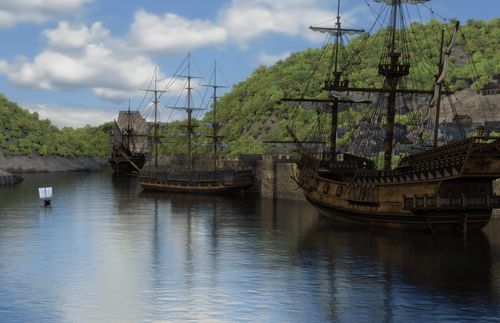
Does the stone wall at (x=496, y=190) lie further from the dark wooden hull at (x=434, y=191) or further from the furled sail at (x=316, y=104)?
the furled sail at (x=316, y=104)

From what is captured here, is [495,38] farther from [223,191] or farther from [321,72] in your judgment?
[223,191]

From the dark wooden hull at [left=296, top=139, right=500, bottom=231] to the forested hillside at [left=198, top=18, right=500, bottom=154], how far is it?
135 feet

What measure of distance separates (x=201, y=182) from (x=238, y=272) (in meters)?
39.5

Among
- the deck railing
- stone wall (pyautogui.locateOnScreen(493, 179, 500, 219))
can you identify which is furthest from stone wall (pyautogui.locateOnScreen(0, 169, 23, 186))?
the deck railing

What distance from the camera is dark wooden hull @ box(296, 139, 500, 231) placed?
91.2 feet

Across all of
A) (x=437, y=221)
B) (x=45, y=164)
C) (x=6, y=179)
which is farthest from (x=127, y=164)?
(x=437, y=221)

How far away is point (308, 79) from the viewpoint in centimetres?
10875

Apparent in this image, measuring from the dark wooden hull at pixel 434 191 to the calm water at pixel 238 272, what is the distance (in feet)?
3.56

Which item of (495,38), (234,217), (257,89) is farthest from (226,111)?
(234,217)

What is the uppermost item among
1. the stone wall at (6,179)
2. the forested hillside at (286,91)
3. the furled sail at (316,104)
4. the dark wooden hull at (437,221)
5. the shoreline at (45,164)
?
the forested hillside at (286,91)

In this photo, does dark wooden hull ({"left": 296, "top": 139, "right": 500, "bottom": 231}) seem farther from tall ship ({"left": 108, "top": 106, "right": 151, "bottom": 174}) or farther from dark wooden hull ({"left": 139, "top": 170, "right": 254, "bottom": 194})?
tall ship ({"left": 108, "top": 106, "right": 151, "bottom": 174})

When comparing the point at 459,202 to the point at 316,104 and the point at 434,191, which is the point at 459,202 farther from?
the point at 316,104

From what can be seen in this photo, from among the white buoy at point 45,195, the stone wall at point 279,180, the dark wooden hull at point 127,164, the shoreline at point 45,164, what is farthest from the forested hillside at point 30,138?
the stone wall at point 279,180

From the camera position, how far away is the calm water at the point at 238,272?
16.0 m
